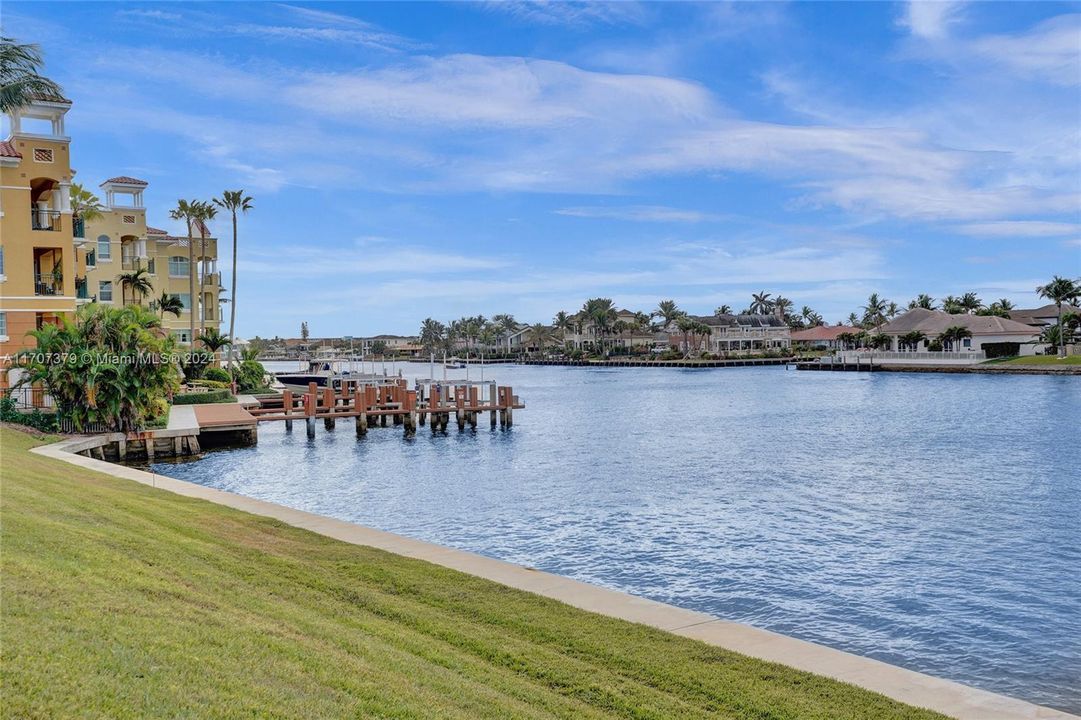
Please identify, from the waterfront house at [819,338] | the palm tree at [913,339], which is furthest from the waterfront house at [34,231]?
the waterfront house at [819,338]

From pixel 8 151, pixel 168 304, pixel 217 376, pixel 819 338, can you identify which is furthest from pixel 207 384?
pixel 819 338

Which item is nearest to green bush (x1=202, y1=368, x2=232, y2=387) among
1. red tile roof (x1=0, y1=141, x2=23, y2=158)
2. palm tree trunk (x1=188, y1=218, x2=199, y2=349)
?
palm tree trunk (x1=188, y1=218, x2=199, y2=349)

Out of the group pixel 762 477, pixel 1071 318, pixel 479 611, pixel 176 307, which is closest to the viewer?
pixel 479 611

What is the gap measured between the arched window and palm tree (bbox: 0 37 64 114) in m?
45.5

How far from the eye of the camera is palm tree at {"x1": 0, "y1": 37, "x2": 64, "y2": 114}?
25.1 meters

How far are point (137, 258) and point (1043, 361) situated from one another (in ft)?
343

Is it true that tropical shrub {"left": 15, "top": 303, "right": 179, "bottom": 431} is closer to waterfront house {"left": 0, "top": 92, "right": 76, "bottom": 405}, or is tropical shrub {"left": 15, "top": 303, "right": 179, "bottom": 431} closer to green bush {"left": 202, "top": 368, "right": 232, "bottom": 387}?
waterfront house {"left": 0, "top": 92, "right": 76, "bottom": 405}

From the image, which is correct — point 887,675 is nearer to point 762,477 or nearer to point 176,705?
point 176,705

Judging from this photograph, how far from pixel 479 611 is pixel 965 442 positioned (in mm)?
39025

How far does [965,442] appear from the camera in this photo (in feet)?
144

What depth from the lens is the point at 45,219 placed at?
42.1 metres

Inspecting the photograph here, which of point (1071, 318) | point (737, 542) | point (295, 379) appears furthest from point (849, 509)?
point (1071, 318)

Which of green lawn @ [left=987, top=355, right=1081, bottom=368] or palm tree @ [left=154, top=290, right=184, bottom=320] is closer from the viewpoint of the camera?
palm tree @ [left=154, top=290, right=184, bottom=320]

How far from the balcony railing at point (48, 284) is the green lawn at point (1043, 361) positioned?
10572cm
